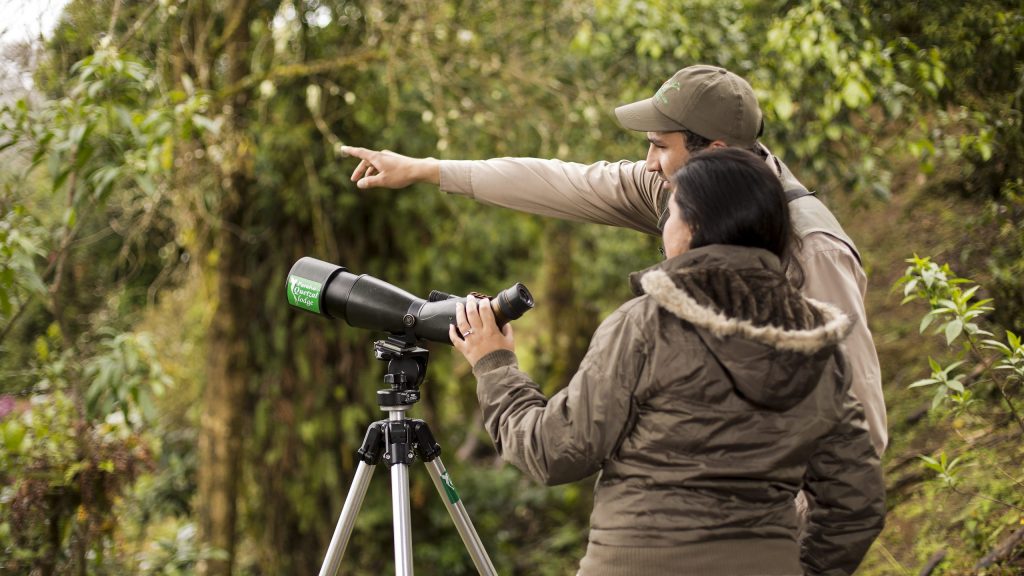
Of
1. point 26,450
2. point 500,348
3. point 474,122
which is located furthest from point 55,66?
point 500,348

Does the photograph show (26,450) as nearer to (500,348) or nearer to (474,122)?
(500,348)

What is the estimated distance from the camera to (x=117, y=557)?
3771mm

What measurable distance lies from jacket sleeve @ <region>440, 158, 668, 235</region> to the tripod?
52cm

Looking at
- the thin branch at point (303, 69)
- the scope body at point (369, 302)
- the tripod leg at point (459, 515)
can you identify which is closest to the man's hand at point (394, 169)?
the scope body at point (369, 302)

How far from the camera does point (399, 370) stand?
2.07 m

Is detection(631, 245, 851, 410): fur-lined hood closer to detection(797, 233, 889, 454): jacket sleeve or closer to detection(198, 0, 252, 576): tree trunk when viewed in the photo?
detection(797, 233, 889, 454): jacket sleeve

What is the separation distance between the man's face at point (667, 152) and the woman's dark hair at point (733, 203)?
467 millimetres

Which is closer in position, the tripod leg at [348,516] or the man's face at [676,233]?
the man's face at [676,233]

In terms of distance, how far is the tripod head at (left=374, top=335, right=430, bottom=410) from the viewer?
6.77ft

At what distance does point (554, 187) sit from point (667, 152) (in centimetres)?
44

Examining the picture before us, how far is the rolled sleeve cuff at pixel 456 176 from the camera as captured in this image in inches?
95.0

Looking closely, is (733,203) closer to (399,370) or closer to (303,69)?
(399,370)

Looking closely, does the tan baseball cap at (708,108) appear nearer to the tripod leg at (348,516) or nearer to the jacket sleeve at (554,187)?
the jacket sleeve at (554,187)

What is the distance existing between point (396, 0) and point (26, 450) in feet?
9.44
